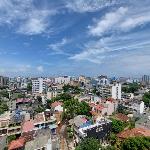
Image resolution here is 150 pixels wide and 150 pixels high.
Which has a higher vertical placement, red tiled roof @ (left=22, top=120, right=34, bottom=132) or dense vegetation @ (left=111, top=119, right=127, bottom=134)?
dense vegetation @ (left=111, top=119, right=127, bottom=134)

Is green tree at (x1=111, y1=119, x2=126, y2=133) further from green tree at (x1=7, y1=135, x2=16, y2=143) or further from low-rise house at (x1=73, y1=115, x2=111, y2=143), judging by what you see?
green tree at (x1=7, y1=135, x2=16, y2=143)

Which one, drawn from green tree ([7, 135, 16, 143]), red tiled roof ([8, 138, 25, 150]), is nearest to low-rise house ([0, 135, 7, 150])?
green tree ([7, 135, 16, 143])

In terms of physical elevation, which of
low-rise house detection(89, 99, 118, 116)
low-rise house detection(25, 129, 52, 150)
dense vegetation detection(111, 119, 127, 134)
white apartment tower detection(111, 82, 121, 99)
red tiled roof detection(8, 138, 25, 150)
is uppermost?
white apartment tower detection(111, 82, 121, 99)

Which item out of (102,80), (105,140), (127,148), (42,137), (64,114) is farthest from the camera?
(102,80)

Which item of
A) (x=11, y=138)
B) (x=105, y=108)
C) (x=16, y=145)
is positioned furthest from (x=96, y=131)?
(x=105, y=108)

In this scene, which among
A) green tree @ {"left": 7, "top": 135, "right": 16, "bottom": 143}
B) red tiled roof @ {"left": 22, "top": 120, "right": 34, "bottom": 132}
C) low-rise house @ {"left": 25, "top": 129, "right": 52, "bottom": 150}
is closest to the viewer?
low-rise house @ {"left": 25, "top": 129, "right": 52, "bottom": 150}

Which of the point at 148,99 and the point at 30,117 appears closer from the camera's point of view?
the point at 30,117

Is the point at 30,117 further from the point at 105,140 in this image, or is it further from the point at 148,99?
the point at 148,99

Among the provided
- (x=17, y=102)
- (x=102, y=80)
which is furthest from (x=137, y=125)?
(x=102, y=80)

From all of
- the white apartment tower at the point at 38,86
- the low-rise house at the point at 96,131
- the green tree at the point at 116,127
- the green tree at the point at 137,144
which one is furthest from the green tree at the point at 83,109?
the white apartment tower at the point at 38,86

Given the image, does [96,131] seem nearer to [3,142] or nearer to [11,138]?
[3,142]

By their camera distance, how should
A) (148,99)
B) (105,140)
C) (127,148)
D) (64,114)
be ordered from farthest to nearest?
(148,99), (64,114), (105,140), (127,148)
